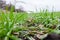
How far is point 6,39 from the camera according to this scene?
3369mm

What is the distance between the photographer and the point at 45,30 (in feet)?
12.4

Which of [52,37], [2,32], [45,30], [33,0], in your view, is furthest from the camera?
[33,0]

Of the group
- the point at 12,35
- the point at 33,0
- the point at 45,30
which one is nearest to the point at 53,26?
the point at 45,30

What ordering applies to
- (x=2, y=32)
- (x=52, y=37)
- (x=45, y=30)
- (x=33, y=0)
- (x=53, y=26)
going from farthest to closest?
1. (x=33, y=0)
2. (x=53, y=26)
3. (x=45, y=30)
4. (x=2, y=32)
5. (x=52, y=37)

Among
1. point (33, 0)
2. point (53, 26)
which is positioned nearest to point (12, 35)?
point (53, 26)

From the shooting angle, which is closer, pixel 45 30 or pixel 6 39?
pixel 6 39

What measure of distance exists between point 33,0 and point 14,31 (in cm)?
697

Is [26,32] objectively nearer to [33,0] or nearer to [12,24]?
[12,24]

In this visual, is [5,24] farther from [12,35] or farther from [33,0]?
[33,0]

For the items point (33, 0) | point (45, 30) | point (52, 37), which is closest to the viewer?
point (52, 37)

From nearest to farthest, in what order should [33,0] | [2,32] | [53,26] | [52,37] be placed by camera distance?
[52,37] → [2,32] → [53,26] → [33,0]

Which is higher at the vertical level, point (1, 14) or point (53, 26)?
point (1, 14)

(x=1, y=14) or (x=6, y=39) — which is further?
(x=1, y=14)

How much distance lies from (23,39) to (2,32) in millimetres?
369
